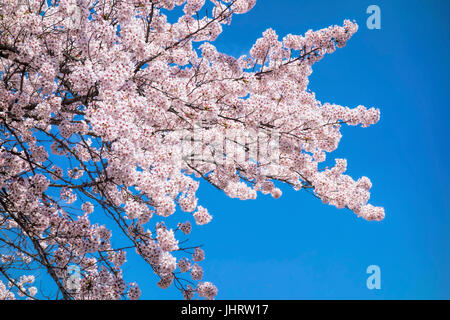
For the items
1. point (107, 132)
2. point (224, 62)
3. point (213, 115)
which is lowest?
point (107, 132)

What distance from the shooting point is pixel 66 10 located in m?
5.93

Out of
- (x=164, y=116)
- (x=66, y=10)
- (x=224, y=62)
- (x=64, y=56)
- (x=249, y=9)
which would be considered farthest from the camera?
(x=249, y=9)

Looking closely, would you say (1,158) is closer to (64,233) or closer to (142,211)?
(64,233)

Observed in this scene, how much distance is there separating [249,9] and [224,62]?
141cm

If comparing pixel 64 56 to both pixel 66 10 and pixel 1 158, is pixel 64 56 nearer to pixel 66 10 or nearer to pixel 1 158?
pixel 66 10

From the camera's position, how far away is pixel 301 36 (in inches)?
323

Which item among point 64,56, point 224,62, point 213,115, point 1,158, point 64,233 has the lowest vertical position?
point 64,233

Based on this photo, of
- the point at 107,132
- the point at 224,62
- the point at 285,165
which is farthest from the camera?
the point at 285,165

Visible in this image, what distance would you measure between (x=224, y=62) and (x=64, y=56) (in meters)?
2.83

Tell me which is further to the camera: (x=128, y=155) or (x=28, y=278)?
(x=28, y=278)

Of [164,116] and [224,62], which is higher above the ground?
[224,62]

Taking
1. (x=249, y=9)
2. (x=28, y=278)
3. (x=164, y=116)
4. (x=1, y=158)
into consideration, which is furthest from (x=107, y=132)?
(x=28, y=278)
